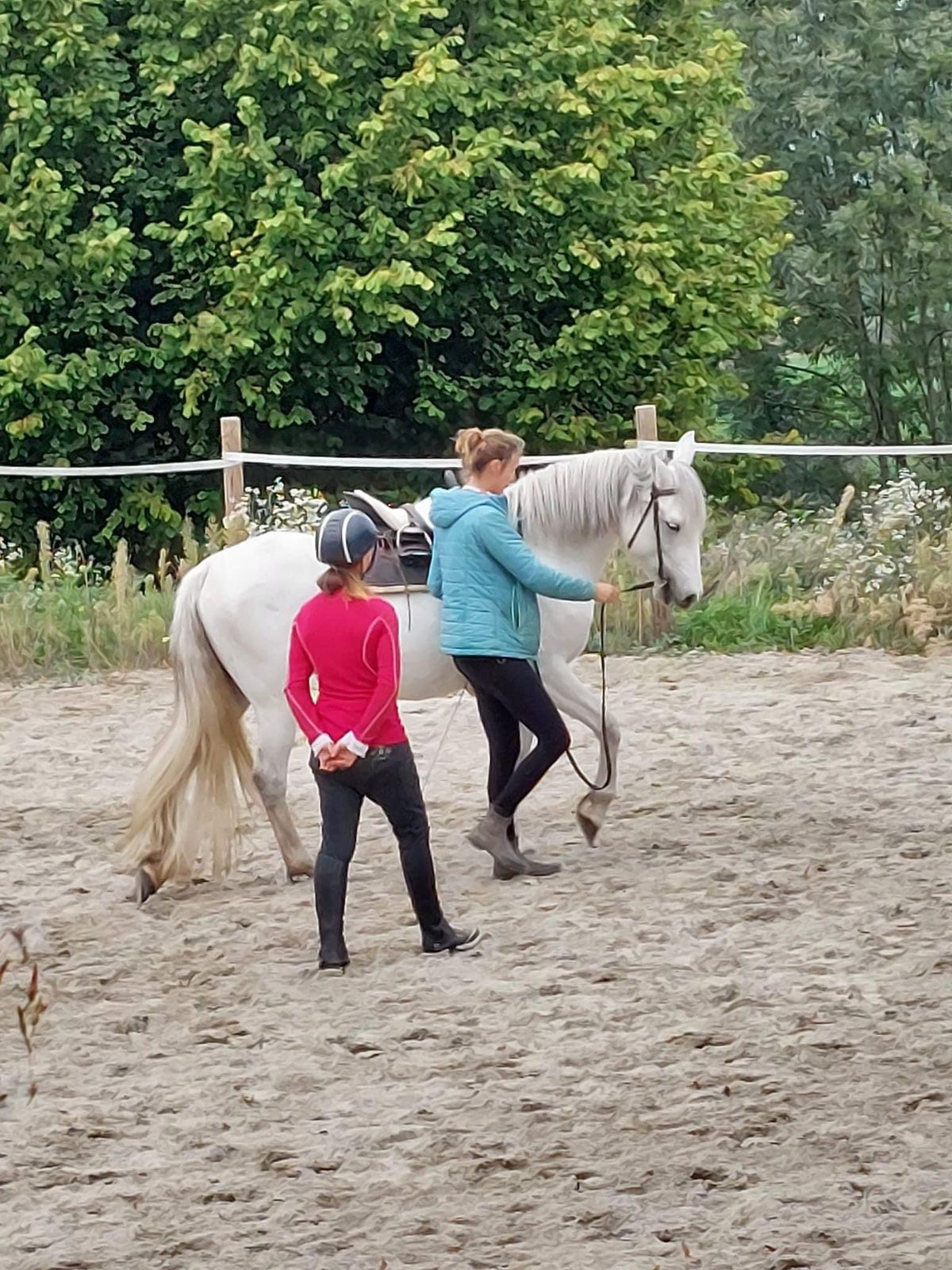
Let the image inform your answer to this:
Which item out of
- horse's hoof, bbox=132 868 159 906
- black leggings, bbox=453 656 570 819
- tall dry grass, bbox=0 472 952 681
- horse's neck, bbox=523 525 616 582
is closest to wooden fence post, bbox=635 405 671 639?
tall dry grass, bbox=0 472 952 681

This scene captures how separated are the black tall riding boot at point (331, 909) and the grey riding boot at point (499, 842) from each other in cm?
117

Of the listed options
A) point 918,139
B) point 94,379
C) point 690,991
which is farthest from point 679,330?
point 690,991

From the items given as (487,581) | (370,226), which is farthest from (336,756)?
(370,226)

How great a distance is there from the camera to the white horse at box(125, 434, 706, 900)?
22.2ft

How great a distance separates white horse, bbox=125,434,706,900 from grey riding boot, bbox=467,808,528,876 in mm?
494

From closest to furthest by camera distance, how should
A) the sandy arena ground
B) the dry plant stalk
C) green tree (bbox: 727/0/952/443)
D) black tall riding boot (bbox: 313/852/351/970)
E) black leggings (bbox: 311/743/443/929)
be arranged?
the dry plant stalk
the sandy arena ground
black leggings (bbox: 311/743/443/929)
black tall riding boot (bbox: 313/852/351/970)
green tree (bbox: 727/0/952/443)

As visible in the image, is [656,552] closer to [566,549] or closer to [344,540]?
[566,549]

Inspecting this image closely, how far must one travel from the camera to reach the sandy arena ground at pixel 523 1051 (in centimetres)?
394

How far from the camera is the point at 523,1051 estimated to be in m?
5.08

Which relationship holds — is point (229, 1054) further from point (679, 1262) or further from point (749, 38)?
point (749, 38)

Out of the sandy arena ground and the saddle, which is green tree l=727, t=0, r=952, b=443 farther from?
the saddle

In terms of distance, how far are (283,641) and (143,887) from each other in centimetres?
102

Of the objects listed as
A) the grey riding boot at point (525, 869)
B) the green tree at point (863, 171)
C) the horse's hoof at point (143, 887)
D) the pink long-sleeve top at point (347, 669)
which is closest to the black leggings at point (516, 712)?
the grey riding boot at point (525, 869)

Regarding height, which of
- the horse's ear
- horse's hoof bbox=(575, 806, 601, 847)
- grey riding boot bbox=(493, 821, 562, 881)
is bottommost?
grey riding boot bbox=(493, 821, 562, 881)
